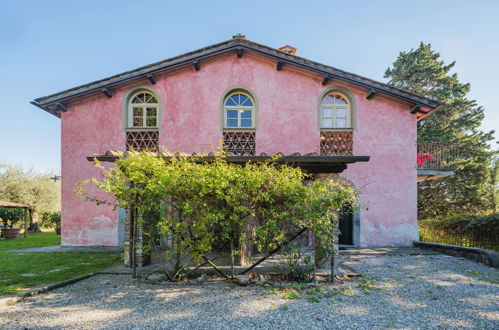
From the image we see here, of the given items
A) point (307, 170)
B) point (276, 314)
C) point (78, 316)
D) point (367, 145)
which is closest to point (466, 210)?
point (367, 145)

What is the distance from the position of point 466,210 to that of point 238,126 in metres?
15.6

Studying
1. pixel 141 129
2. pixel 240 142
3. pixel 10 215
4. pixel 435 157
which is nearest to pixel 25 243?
pixel 10 215

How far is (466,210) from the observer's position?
1541 cm

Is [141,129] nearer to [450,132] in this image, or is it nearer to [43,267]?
[43,267]

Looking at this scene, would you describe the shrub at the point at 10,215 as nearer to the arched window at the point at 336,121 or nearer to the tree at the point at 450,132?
the arched window at the point at 336,121

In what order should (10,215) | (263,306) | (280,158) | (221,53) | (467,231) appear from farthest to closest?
1. (10,215)
2. (221,53)
3. (467,231)
4. (280,158)
5. (263,306)

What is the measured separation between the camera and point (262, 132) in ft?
30.6

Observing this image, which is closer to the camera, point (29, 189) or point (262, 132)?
point (262, 132)

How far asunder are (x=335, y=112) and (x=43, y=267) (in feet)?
32.8

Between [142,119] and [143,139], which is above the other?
[142,119]

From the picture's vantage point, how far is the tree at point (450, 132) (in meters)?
15.5

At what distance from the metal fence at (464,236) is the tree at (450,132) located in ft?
24.7

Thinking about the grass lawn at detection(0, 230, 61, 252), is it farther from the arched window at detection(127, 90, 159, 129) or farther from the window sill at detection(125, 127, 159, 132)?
the arched window at detection(127, 90, 159, 129)

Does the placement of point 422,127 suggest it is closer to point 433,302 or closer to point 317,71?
point 317,71
